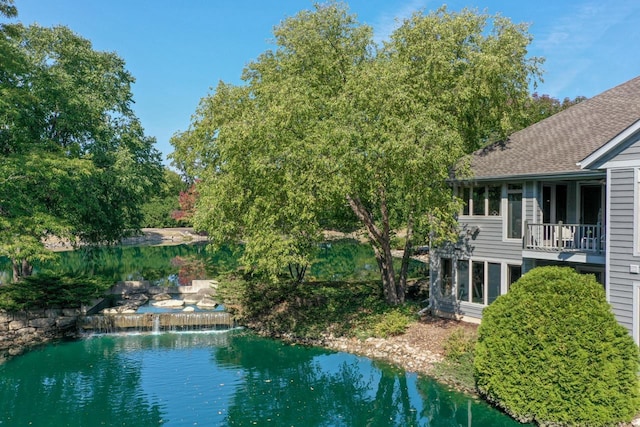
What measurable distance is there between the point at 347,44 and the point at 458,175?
8063 millimetres

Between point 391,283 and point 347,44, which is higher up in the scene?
point 347,44

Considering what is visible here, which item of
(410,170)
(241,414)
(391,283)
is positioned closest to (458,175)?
(410,170)

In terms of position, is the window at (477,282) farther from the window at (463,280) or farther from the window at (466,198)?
the window at (466,198)

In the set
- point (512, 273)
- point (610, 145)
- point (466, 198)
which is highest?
point (610, 145)

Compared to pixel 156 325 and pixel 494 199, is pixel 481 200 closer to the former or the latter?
pixel 494 199

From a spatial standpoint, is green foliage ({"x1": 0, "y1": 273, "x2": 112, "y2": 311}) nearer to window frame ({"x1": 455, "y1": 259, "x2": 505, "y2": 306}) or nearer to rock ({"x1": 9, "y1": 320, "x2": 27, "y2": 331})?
rock ({"x1": 9, "y1": 320, "x2": 27, "y2": 331})

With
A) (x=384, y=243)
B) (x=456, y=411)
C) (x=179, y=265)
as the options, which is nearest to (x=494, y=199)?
(x=384, y=243)

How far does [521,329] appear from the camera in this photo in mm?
12195

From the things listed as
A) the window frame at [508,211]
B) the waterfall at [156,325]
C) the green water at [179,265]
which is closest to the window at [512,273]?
the window frame at [508,211]

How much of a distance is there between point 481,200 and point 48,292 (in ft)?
65.2

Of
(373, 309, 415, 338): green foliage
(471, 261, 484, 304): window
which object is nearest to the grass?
(373, 309, 415, 338): green foliage

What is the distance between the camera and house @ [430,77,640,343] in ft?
44.2

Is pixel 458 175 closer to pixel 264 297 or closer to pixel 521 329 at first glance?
pixel 521 329

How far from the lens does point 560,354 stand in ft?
37.8
